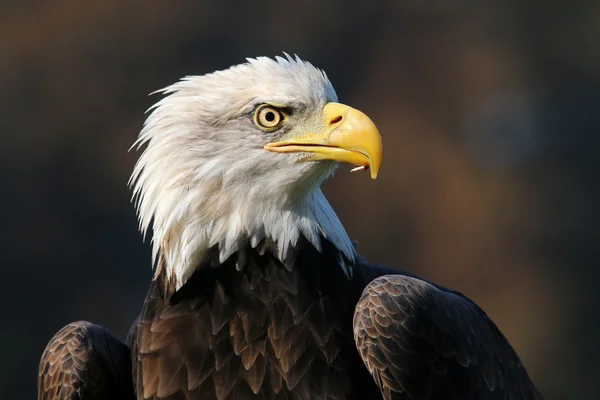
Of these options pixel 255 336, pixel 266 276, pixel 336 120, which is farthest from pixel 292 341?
pixel 336 120

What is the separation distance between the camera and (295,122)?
364 centimetres

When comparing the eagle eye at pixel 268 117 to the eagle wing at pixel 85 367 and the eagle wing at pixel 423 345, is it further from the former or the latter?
the eagle wing at pixel 85 367

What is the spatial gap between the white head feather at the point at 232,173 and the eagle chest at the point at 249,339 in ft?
0.32

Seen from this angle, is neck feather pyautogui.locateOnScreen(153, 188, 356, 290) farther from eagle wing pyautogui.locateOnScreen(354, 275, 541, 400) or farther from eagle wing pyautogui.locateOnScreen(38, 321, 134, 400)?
eagle wing pyautogui.locateOnScreen(38, 321, 134, 400)

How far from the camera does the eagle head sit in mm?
3598

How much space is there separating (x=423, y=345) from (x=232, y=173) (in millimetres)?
913

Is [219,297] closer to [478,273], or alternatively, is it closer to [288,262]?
[288,262]

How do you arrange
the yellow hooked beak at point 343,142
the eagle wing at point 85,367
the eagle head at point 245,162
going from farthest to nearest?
the eagle wing at point 85,367 → the eagle head at point 245,162 → the yellow hooked beak at point 343,142

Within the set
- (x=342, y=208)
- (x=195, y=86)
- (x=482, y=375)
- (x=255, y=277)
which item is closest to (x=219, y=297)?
(x=255, y=277)

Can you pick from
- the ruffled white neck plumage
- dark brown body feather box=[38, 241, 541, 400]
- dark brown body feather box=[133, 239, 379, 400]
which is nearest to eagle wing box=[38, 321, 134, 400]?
dark brown body feather box=[38, 241, 541, 400]

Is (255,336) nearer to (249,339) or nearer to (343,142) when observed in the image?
(249,339)

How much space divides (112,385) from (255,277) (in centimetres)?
73

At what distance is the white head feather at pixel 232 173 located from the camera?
11.9 ft

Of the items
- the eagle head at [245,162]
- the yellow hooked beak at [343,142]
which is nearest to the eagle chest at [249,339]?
the eagle head at [245,162]
